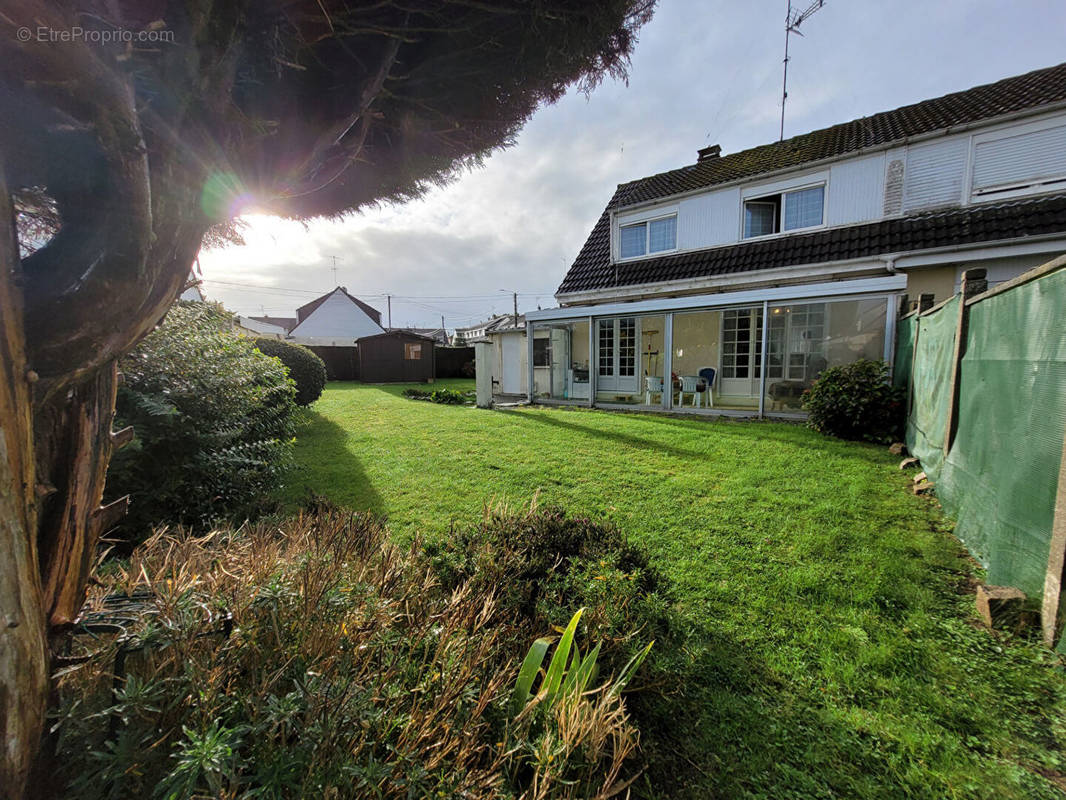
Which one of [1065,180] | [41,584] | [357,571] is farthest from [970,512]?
[1065,180]

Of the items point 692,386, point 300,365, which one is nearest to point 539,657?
point 692,386

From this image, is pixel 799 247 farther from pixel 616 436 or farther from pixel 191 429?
pixel 191 429

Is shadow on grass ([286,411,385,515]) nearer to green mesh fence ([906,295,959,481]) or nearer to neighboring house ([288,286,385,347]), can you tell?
green mesh fence ([906,295,959,481])

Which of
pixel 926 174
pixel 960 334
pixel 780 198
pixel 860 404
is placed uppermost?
pixel 780 198

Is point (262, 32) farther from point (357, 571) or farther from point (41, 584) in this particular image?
point (357, 571)

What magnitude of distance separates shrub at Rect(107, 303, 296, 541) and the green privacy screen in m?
5.22

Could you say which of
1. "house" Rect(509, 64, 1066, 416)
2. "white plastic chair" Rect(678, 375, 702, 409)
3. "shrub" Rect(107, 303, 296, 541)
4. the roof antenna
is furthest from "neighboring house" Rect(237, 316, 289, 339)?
the roof antenna

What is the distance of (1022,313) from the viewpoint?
2584 millimetres

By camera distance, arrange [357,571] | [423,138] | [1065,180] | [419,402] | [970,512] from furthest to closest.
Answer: [419,402], [1065,180], [970,512], [423,138], [357,571]

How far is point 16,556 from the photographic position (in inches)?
36.3

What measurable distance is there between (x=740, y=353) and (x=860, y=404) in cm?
466

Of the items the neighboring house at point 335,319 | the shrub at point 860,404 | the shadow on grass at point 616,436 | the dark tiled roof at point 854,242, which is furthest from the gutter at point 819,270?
the neighboring house at point 335,319

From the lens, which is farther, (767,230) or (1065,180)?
(767,230)

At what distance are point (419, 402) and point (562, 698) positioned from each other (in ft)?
38.8
